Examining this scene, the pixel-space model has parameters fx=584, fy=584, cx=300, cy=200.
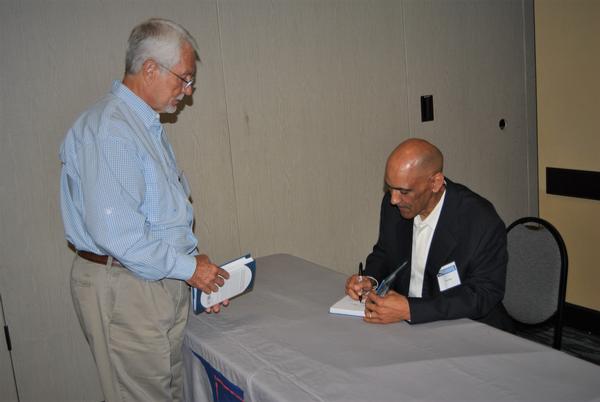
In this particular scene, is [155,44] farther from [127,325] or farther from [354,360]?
[354,360]

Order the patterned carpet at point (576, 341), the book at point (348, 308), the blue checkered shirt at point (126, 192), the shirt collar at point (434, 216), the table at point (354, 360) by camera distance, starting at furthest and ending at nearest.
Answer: the patterned carpet at point (576, 341) → the shirt collar at point (434, 216) → the book at point (348, 308) → the blue checkered shirt at point (126, 192) → the table at point (354, 360)

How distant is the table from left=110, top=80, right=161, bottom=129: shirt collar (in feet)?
2.61

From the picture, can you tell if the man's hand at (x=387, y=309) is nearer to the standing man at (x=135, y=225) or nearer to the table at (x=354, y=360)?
the table at (x=354, y=360)

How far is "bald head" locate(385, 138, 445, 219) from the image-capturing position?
7.23ft

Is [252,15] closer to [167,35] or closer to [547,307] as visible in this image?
[167,35]

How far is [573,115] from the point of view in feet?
13.0

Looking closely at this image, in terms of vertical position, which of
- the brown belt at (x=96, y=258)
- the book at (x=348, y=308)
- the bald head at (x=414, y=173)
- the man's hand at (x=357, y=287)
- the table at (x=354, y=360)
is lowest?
the table at (x=354, y=360)

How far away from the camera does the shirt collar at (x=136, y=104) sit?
2100 mm

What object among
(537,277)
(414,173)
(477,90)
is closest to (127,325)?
(414,173)

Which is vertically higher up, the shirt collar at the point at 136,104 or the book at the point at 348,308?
the shirt collar at the point at 136,104

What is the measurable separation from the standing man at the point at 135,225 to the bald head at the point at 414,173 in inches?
29.1

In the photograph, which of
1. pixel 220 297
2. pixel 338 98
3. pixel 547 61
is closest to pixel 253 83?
pixel 338 98

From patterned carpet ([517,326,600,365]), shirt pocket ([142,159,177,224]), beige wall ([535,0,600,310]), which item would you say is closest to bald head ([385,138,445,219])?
shirt pocket ([142,159,177,224])

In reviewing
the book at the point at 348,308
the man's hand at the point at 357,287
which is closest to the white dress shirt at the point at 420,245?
the man's hand at the point at 357,287
